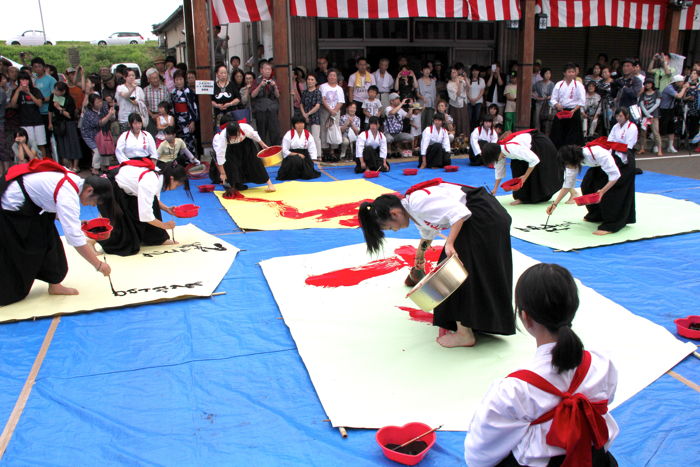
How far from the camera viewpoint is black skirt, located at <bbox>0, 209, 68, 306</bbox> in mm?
3535

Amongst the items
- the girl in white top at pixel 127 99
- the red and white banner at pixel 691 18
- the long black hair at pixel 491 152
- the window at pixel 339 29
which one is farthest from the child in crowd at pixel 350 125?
the red and white banner at pixel 691 18

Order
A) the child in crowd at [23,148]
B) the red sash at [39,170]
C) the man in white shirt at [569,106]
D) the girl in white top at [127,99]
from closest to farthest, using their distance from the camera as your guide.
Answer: the red sash at [39,170] < the child in crowd at [23,148] < the girl in white top at [127,99] < the man in white shirt at [569,106]

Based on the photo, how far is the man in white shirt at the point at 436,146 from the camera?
8453 millimetres

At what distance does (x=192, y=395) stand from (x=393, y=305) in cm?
138

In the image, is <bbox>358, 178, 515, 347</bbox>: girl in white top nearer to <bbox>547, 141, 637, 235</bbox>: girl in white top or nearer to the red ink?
the red ink

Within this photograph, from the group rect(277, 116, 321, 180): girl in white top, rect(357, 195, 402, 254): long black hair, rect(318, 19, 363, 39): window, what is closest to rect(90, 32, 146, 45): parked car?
rect(318, 19, 363, 39): window

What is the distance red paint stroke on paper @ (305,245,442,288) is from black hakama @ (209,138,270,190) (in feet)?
10.3

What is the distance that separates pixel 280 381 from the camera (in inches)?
107

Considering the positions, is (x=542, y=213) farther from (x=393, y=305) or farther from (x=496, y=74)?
(x=496, y=74)

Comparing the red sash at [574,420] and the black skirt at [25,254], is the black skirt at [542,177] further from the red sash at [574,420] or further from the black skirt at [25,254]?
the red sash at [574,420]

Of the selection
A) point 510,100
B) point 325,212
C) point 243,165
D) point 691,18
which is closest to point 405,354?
point 325,212

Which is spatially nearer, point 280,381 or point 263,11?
point 280,381

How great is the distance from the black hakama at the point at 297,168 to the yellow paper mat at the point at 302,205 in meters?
0.35

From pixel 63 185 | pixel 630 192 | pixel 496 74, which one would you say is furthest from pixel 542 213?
pixel 496 74
